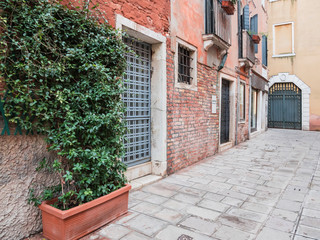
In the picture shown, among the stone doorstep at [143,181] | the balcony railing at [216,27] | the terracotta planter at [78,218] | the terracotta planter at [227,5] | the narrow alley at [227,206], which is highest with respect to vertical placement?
the terracotta planter at [227,5]

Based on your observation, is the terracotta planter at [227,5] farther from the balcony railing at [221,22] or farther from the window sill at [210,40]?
the window sill at [210,40]

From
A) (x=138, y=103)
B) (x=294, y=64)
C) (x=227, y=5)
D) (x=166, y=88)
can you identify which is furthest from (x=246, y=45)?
(x=294, y=64)

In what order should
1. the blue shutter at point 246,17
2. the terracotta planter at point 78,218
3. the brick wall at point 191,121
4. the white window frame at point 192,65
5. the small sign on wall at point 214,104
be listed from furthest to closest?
the blue shutter at point 246,17 → the small sign on wall at point 214,104 → the white window frame at point 192,65 → the brick wall at point 191,121 → the terracotta planter at point 78,218

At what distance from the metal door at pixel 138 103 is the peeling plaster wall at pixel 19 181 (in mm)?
1736

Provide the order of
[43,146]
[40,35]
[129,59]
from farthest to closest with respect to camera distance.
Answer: [129,59] → [43,146] → [40,35]

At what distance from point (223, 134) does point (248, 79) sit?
3.65m

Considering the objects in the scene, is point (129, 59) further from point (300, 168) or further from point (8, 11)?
point (300, 168)

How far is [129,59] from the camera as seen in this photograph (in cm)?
412

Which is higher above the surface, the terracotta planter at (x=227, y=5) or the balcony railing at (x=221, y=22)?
the terracotta planter at (x=227, y=5)

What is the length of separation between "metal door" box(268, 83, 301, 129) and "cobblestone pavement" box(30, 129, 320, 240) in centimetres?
1097

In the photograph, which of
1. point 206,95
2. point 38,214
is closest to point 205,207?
point 38,214

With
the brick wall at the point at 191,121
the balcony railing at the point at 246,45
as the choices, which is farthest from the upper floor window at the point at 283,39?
the brick wall at the point at 191,121

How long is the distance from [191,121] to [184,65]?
1.35m

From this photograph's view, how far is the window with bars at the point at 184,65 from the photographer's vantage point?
5312 millimetres
